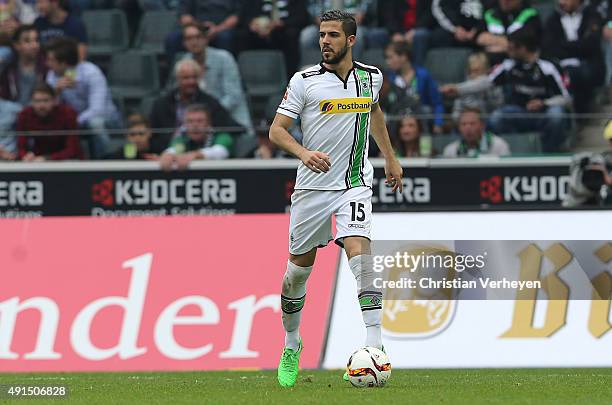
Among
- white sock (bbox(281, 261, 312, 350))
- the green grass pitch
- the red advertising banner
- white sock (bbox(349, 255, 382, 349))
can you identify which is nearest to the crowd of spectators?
the red advertising banner

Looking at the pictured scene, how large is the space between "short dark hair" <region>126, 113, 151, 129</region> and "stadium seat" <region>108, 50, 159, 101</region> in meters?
0.71

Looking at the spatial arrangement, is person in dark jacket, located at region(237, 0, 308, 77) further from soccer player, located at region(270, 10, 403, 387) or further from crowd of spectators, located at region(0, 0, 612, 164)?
soccer player, located at region(270, 10, 403, 387)

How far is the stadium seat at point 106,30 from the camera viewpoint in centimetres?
1784

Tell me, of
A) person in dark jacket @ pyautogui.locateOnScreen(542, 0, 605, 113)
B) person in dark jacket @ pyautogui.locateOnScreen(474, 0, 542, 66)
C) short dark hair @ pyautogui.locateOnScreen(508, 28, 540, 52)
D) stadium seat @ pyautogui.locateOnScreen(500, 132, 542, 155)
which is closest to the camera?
stadium seat @ pyautogui.locateOnScreen(500, 132, 542, 155)

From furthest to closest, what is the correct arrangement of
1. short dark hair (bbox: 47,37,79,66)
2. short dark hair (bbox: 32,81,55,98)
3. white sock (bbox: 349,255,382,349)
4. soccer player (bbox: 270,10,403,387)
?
short dark hair (bbox: 47,37,79,66)
short dark hair (bbox: 32,81,55,98)
soccer player (bbox: 270,10,403,387)
white sock (bbox: 349,255,382,349)

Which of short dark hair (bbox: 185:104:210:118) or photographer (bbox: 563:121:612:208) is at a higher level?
short dark hair (bbox: 185:104:210:118)

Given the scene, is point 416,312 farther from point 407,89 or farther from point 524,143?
point 407,89

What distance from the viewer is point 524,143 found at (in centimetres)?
1517

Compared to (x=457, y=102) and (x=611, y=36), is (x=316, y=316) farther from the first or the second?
(x=611, y=36)

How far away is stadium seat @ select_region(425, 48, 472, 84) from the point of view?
16328mm

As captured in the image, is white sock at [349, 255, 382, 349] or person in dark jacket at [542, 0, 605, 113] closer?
white sock at [349, 255, 382, 349]

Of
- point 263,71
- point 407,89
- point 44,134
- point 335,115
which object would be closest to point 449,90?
point 407,89

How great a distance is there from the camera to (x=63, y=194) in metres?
15.6

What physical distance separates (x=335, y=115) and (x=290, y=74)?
25.5ft
